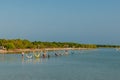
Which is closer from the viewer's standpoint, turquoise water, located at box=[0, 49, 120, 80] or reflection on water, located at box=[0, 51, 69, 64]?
turquoise water, located at box=[0, 49, 120, 80]

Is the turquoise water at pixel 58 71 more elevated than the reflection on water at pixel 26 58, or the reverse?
the reflection on water at pixel 26 58

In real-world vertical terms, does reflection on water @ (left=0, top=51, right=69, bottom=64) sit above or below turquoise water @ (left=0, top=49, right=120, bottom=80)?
above

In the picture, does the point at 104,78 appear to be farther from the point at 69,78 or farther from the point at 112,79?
the point at 69,78

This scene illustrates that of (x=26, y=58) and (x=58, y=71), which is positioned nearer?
(x=58, y=71)

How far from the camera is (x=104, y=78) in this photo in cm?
2417

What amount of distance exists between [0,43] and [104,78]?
64352 mm

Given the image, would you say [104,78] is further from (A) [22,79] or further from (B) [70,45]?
(B) [70,45]

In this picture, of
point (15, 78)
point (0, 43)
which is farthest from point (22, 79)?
point (0, 43)

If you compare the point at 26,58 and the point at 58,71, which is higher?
the point at 26,58

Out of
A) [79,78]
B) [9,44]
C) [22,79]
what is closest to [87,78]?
[79,78]

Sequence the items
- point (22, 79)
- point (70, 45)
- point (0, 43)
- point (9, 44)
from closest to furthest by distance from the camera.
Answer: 1. point (22, 79)
2. point (9, 44)
3. point (0, 43)
4. point (70, 45)

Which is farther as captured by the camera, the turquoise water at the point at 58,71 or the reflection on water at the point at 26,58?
the reflection on water at the point at 26,58

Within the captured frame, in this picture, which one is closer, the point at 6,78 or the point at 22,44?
the point at 6,78

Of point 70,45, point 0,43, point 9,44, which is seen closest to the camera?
point 9,44
